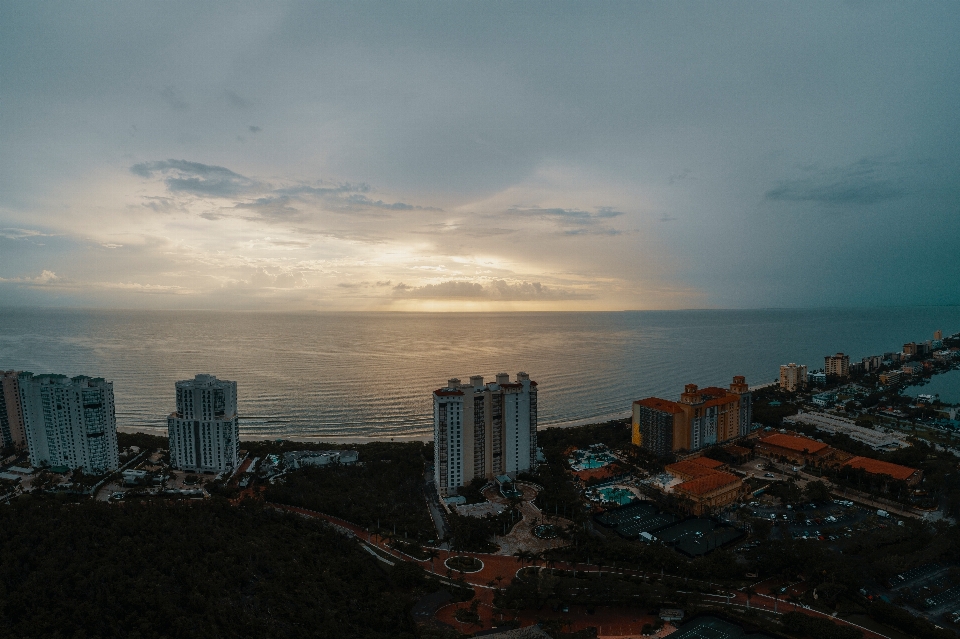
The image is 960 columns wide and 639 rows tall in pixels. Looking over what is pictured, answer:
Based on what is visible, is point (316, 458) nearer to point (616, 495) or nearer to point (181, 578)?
point (181, 578)

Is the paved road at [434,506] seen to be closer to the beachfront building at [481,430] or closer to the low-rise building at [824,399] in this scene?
the beachfront building at [481,430]

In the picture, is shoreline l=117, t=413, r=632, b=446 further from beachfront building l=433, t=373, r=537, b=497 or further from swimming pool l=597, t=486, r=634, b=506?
swimming pool l=597, t=486, r=634, b=506

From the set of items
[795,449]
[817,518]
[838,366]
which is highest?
[838,366]

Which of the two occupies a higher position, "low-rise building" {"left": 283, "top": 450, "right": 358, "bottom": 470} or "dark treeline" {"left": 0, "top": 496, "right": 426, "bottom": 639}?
"dark treeline" {"left": 0, "top": 496, "right": 426, "bottom": 639}

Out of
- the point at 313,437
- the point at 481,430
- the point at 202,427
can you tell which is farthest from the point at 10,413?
the point at 481,430

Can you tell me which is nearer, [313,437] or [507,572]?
[507,572]

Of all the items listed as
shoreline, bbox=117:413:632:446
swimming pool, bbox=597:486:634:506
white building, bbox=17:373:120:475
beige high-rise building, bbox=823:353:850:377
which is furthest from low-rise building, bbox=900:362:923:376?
white building, bbox=17:373:120:475
